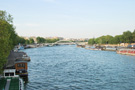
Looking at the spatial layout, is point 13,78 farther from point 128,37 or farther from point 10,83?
point 128,37

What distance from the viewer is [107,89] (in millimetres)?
24344

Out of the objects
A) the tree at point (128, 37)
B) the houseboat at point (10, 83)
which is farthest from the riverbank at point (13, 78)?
the tree at point (128, 37)

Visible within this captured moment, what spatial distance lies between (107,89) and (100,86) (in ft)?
5.31

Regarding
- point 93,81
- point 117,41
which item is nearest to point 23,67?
point 93,81

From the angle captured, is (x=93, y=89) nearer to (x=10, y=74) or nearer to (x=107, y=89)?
(x=107, y=89)

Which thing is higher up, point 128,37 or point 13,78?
point 128,37

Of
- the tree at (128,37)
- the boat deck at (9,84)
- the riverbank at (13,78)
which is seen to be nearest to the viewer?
the boat deck at (9,84)

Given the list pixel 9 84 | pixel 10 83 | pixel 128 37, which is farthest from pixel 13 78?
pixel 128 37

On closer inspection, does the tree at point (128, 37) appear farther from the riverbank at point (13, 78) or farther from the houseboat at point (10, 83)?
the houseboat at point (10, 83)

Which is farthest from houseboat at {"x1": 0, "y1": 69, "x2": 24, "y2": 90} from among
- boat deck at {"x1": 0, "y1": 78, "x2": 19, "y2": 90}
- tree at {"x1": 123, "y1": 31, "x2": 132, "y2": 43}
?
tree at {"x1": 123, "y1": 31, "x2": 132, "y2": 43}

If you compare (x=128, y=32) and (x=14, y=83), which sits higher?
(x=128, y=32)

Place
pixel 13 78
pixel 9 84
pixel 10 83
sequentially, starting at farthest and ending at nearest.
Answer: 1. pixel 13 78
2. pixel 10 83
3. pixel 9 84

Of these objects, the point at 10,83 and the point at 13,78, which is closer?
the point at 10,83

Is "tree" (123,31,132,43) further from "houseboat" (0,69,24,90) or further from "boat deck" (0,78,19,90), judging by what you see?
"boat deck" (0,78,19,90)
